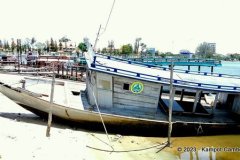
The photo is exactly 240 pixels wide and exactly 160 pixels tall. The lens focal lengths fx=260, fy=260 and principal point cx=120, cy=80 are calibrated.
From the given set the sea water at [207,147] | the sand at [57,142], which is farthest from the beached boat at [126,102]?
the sand at [57,142]

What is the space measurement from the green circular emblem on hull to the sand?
279 cm

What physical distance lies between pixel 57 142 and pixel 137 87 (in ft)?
18.5

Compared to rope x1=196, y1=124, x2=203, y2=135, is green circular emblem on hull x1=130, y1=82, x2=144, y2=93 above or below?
above

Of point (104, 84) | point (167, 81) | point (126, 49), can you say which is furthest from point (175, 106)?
point (126, 49)

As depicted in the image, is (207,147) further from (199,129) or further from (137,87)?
(137,87)

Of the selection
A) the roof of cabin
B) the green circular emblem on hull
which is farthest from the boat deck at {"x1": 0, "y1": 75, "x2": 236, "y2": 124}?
the roof of cabin

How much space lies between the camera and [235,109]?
715 inches

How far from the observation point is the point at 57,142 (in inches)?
502

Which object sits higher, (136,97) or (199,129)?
(136,97)

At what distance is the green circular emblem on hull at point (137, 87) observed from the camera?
15.5m

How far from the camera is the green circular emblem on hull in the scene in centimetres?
1555

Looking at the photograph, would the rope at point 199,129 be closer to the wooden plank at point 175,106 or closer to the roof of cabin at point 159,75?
the wooden plank at point 175,106

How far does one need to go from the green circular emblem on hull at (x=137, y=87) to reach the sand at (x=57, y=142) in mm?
2786

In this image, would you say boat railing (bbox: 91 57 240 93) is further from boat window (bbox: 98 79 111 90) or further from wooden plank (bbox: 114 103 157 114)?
wooden plank (bbox: 114 103 157 114)
